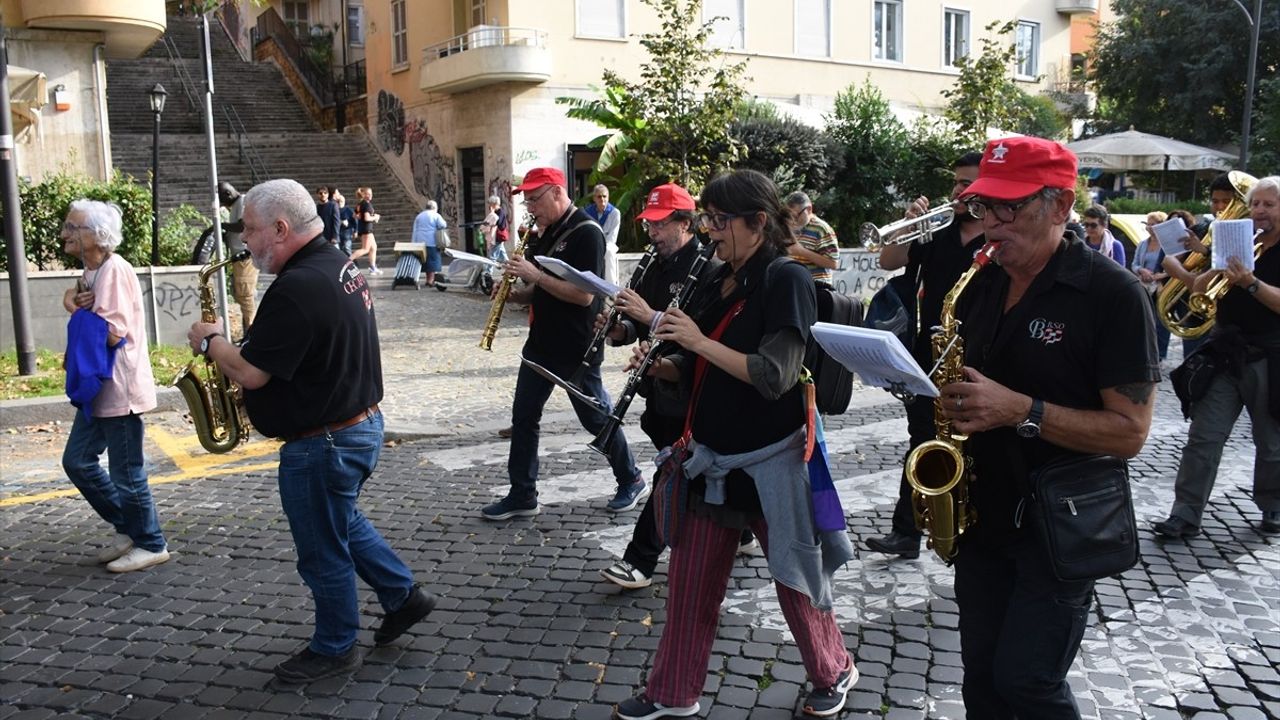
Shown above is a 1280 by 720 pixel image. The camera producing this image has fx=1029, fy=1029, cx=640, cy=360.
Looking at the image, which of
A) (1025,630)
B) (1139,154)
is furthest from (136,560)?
(1139,154)

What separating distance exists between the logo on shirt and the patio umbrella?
2059 cm

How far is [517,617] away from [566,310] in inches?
70.0

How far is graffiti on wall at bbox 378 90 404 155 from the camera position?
28.0 meters

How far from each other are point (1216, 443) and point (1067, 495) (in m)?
3.61

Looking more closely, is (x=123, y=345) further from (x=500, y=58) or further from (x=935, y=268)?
(x=500, y=58)

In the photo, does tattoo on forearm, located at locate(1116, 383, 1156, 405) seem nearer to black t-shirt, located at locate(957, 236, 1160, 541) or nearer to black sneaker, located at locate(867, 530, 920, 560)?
black t-shirt, located at locate(957, 236, 1160, 541)

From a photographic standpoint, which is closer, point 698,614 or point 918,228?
point 698,614

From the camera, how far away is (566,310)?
5.75 m

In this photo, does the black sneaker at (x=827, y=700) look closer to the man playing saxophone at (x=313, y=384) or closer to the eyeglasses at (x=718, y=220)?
the eyeglasses at (x=718, y=220)

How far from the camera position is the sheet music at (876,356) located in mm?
2652

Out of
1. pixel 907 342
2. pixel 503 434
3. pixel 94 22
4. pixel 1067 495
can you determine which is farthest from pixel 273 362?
pixel 94 22

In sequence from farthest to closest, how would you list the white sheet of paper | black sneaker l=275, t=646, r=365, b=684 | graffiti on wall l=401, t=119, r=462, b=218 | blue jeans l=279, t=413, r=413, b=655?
graffiti on wall l=401, t=119, r=462, b=218 → the white sheet of paper → black sneaker l=275, t=646, r=365, b=684 → blue jeans l=279, t=413, r=413, b=655

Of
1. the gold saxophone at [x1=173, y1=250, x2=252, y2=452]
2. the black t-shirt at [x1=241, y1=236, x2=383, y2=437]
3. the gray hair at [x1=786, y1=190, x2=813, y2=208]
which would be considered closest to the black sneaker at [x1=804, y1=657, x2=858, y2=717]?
the black t-shirt at [x1=241, y1=236, x2=383, y2=437]

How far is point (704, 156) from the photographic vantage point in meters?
15.9
